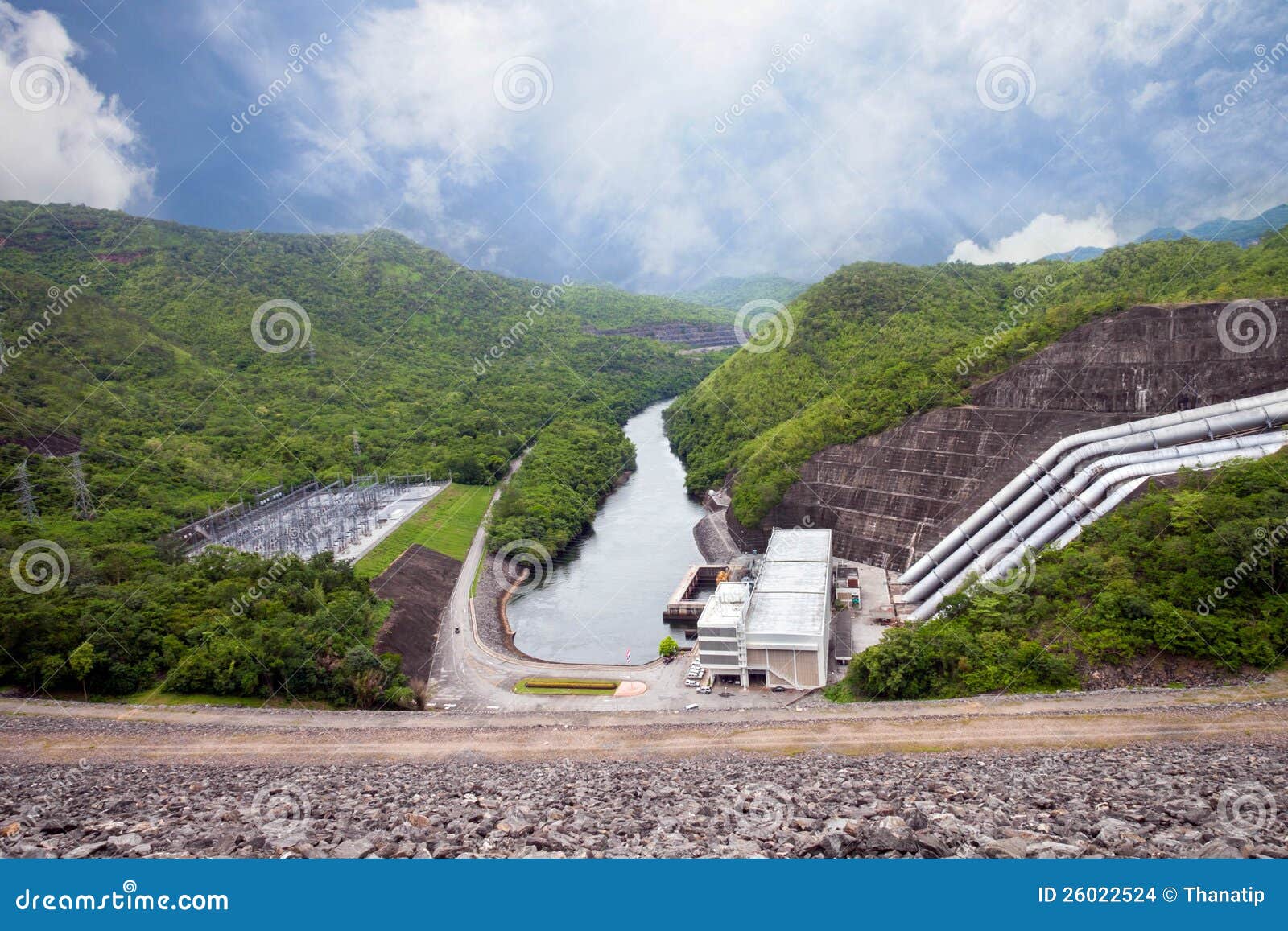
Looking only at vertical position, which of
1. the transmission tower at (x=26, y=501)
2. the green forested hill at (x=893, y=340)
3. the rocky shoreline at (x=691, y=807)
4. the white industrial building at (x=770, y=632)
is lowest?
the rocky shoreline at (x=691, y=807)

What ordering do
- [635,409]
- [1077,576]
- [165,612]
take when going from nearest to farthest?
[1077,576]
[165,612]
[635,409]

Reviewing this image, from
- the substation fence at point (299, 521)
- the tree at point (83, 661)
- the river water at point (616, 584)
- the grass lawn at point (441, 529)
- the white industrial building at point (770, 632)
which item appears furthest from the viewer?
the grass lawn at point (441, 529)

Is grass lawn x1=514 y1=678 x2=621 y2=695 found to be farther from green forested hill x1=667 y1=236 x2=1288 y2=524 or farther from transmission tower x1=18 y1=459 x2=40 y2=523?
transmission tower x1=18 y1=459 x2=40 y2=523

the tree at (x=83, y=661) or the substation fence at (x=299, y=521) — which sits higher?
the substation fence at (x=299, y=521)

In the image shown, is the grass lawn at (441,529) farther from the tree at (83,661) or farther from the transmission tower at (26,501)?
the transmission tower at (26,501)

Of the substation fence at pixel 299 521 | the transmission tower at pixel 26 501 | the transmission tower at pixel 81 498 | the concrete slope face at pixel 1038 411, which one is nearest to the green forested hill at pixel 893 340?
the concrete slope face at pixel 1038 411

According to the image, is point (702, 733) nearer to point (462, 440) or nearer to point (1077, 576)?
point (1077, 576)

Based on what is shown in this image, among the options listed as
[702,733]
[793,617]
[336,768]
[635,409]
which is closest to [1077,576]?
[793,617]
